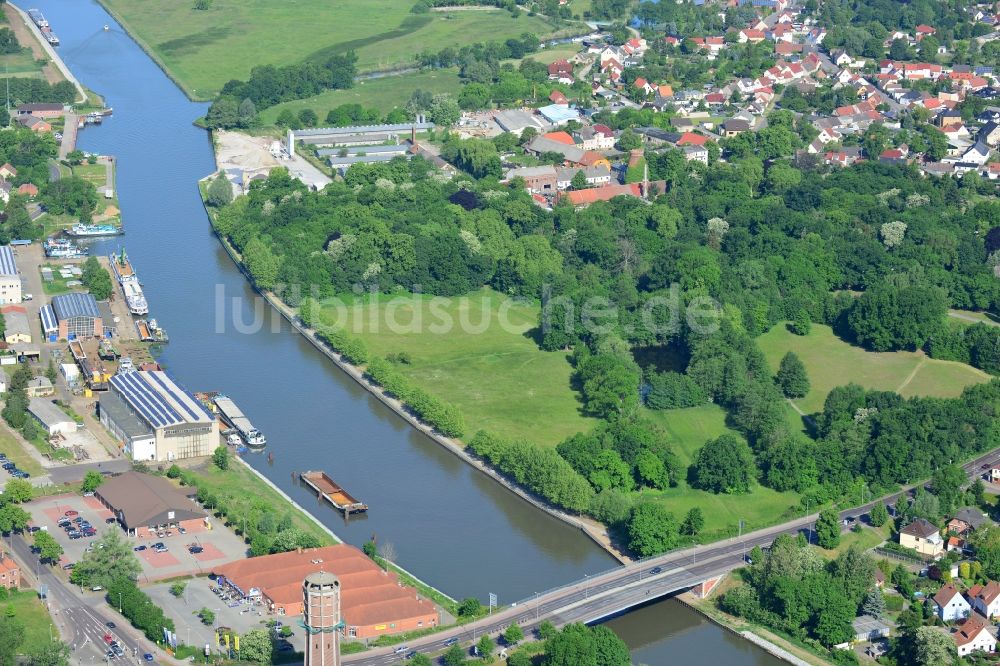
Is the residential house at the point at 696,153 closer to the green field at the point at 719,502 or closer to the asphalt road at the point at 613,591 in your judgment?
the green field at the point at 719,502

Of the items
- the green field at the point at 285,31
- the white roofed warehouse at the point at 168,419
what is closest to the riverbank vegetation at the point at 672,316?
the white roofed warehouse at the point at 168,419

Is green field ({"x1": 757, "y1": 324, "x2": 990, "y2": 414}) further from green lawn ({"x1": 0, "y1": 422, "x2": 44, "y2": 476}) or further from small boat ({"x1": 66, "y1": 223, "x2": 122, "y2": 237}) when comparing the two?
small boat ({"x1": 66, "y1": 223, "x2": 122, "y2": 237})

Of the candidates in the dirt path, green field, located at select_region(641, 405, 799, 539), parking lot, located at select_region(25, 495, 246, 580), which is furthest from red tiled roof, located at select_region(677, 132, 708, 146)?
parking lot, located at select_region(25, 495, 246, 580)

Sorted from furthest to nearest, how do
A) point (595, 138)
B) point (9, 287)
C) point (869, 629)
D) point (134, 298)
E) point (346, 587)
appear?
point (595, 138) < point (134, 298) < point (9, 287) < point (346, 587) < point (869, 629)

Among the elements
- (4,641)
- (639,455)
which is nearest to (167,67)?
(639,455)

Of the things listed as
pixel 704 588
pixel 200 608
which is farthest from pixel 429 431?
pixel 200 608

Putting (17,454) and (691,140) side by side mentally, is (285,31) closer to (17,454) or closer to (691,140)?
(691,140)
